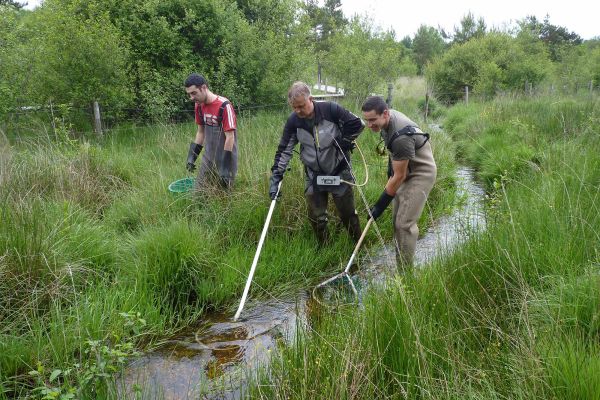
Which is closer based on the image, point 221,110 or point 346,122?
point 346,122

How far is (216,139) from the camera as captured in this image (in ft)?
18.2

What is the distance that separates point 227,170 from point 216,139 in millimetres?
382

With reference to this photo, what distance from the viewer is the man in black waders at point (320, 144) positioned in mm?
4484

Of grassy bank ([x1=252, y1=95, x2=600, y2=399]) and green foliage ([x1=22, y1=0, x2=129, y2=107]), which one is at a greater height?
green foliage ([x1=22, y1=0, x2=129, y2=107])

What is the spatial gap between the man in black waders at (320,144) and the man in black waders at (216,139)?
92 cm

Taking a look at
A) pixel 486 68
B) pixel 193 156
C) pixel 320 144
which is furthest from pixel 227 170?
pixel 486 68

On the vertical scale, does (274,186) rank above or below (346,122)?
below

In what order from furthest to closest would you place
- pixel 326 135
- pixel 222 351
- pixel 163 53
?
pixel 163 53 < pixel 326 135 < pixel 222 351

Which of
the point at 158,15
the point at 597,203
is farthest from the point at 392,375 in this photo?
the point at 158,15

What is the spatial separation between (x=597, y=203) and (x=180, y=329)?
3.53 metres

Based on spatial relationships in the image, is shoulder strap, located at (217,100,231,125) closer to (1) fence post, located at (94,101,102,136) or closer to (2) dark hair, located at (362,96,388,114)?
(2) dark hair, located at (362,96,388,114)

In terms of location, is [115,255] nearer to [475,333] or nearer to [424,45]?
[475,333]

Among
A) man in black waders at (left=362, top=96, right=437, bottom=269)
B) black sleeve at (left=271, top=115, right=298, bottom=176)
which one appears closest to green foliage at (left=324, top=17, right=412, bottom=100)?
black sleeve at (left=271, top=115, right=298, bottom=176)

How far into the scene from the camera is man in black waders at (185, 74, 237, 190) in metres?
5.37
